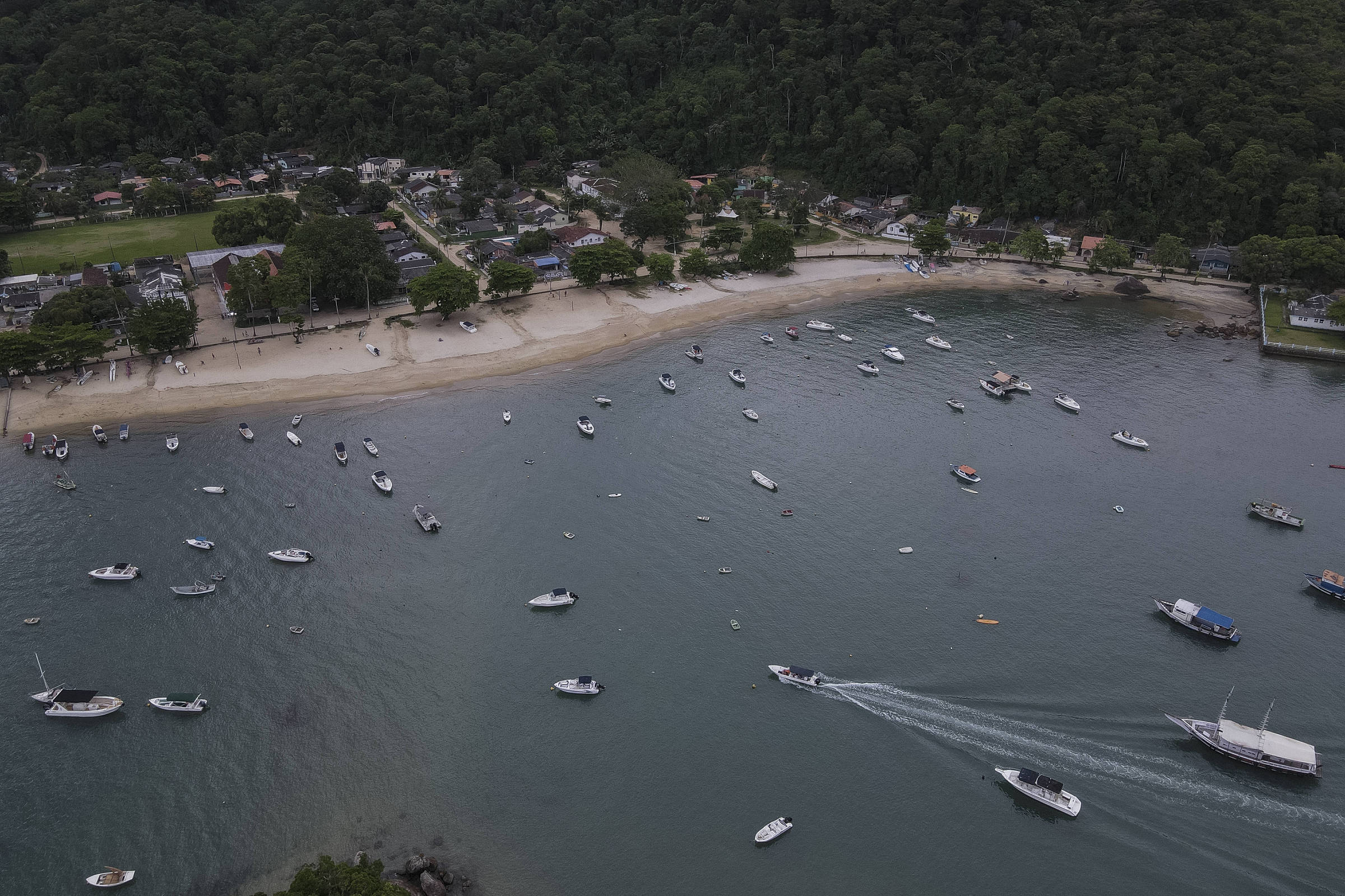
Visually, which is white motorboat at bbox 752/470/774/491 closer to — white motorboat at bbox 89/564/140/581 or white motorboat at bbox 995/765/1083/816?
white motorboat at bbox 995/765/1083/816

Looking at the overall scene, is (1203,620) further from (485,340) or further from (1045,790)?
(485,340)

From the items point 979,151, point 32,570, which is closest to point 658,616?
point 32,570

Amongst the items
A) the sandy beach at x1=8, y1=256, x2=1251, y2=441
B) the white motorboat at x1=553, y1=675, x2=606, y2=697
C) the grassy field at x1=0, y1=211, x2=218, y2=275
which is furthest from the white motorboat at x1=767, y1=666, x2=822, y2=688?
the grassy field at x1=0, y1=211, x2=218, y2=275

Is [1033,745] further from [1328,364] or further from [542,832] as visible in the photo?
[1328,364]

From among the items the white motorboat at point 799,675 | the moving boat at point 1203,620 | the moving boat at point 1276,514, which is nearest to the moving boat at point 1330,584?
the moving boat at point 1276,514

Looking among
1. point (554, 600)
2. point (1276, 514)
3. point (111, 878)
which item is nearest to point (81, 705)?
point (111, 878)

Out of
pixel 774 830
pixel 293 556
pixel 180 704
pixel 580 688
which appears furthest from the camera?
pixel 293 556
